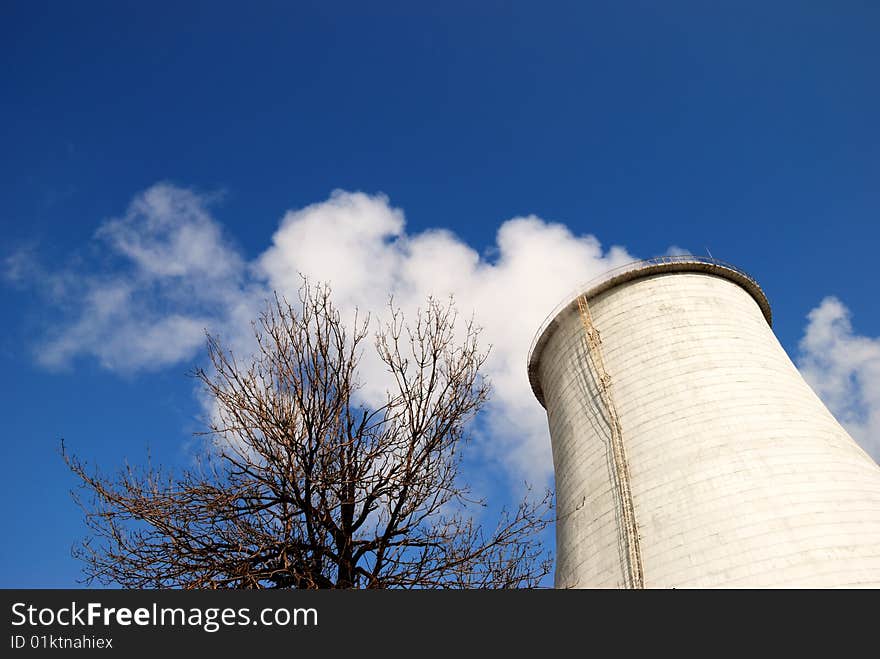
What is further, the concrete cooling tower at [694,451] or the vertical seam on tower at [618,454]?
the vertical seam on tower at [618,454]

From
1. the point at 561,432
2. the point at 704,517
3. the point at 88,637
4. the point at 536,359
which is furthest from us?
the point at 536,359

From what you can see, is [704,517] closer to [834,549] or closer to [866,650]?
[834,549]

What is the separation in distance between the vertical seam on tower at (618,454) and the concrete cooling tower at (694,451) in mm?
36

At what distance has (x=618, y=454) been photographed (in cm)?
1639

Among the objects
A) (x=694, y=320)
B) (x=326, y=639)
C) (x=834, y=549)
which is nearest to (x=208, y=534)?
(x=326, y=639)

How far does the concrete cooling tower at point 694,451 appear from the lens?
13289 mm

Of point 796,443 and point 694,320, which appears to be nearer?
point 796,443

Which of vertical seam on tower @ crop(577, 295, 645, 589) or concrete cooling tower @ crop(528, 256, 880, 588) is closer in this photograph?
concrete cooling tower @ crop(528, 256, 880, 588)

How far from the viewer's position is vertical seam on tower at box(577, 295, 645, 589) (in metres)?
14.8

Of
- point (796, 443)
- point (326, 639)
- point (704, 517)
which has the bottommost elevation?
point (326, 639)

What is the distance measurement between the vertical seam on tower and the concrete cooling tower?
36 millimetres

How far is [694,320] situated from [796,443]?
4318 millimetres

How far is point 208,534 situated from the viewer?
9539mm

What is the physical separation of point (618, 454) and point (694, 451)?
196cm
